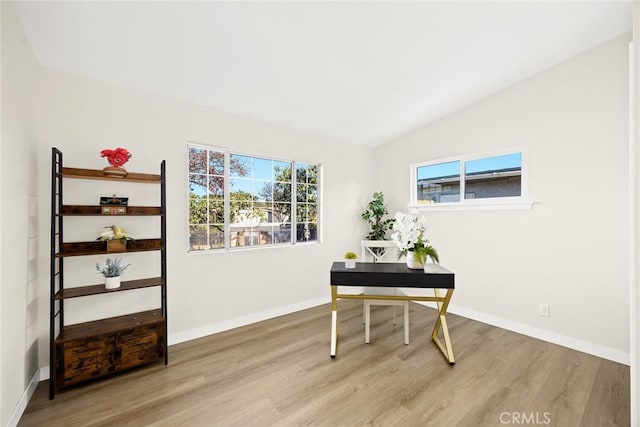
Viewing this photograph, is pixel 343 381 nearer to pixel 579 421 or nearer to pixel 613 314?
pixel 579 421

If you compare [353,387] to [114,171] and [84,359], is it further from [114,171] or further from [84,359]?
[114,171]

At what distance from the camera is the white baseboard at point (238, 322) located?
2738 mm

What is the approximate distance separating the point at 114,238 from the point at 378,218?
336cm

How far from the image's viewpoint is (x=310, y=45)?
2.20 meters

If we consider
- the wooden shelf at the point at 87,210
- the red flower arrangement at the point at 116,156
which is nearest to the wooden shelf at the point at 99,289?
the wooden shelf at the point at 87,210

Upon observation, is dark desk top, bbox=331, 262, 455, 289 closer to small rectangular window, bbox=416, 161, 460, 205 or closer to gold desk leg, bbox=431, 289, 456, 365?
gold desk leg, bbox=431, 289, 456, 365

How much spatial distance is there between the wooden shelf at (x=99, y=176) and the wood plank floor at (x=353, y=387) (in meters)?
1.60

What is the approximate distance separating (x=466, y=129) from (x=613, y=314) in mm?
2373

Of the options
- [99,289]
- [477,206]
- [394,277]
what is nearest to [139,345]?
[99,289]

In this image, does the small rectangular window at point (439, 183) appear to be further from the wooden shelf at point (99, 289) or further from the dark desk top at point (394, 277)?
the wooden shelf at point (99, 289)

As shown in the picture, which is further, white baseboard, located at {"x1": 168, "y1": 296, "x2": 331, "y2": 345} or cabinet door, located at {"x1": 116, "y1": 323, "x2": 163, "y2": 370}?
white baseboard, located at {"x1": 168, "y1": 296, "x2": 331, "y2": 345}

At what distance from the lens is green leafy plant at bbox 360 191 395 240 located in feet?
13.9

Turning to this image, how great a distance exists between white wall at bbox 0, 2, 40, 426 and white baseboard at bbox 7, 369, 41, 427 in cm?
4

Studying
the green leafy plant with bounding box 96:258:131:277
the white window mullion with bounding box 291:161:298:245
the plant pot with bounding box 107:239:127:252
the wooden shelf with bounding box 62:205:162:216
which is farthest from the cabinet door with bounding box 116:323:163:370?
the white window mullion with bounding box 291:161:298:245
